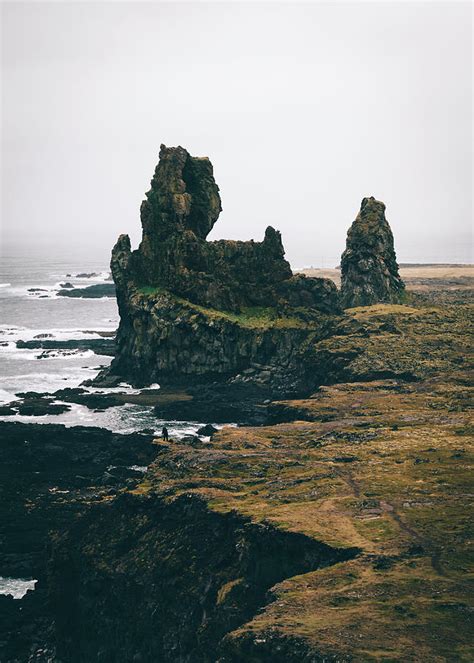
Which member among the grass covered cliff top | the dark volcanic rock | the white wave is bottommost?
the white wave

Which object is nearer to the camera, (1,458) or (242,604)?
(242,604)

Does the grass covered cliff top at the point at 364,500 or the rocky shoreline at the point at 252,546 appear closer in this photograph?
the grass covered cliff top at the point at 364,500

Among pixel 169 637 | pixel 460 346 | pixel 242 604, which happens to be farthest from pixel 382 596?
pixel 460 346

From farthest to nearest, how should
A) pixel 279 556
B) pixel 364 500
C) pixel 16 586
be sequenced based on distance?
pixel 16 586 → pixel 364 500 → pixel 279 556

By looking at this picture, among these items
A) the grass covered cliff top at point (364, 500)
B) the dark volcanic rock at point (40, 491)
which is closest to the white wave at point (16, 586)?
the dark volcanic rock at point (40, 491)

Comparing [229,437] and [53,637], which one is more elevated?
[229,437]

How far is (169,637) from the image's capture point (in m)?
87.9

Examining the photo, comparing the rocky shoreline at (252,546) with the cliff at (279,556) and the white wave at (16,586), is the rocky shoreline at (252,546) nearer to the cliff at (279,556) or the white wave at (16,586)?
the cliff at (279,556)

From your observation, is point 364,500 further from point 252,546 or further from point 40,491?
point 40,491

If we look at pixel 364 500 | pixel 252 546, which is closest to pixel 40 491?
pixel 252 546

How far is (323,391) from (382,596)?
8763 cm

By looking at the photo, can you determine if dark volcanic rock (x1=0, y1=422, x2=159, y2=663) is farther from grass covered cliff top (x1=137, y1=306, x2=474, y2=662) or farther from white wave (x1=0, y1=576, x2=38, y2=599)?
grass covered cliff top (x1=137, y1=306, x2=474, y2=662)

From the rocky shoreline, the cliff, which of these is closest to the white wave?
the rocky shoreline

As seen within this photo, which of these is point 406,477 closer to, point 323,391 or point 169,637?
point 169,637
